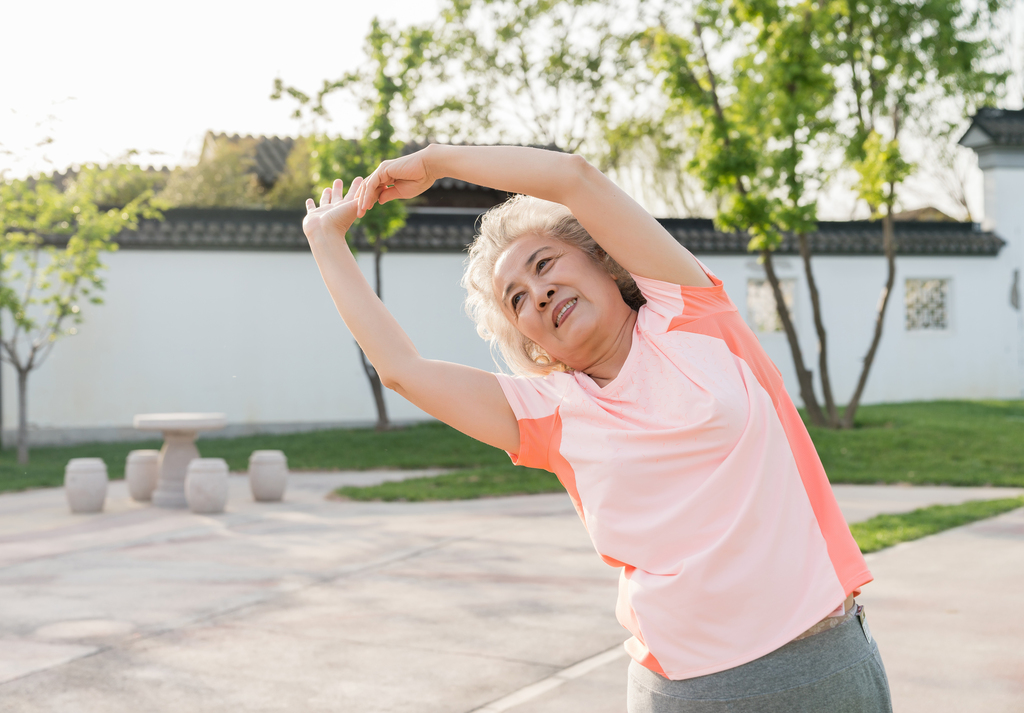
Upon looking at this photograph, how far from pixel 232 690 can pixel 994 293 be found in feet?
59.7

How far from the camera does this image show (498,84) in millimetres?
23031

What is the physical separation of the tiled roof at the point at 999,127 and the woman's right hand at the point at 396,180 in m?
18.9

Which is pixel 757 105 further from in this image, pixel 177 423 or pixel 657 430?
pixel 657 430

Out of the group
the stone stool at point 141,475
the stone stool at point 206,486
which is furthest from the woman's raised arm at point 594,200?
the stone stool at point 141,475

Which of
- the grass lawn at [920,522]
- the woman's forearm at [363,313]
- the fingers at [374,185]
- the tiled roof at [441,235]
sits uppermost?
the tiled roof at [441,235]

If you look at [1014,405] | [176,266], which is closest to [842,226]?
[1014,405]

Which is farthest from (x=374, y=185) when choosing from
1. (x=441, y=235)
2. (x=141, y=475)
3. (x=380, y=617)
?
(x=441, y=235)

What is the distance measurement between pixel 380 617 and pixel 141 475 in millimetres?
5266

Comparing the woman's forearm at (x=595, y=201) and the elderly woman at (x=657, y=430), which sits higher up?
the woman's forearm at (x=595, y=201)

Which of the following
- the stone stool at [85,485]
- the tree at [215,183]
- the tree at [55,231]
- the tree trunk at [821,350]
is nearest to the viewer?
the stone stool at [85,485]

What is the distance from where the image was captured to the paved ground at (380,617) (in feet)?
11.9

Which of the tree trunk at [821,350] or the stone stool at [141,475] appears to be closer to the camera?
the stone stool at [141,475]

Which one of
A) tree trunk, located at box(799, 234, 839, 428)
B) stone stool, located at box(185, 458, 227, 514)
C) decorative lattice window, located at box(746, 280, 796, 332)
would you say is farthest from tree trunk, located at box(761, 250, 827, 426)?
stone stool, located at box(185, 458, 227, 514)

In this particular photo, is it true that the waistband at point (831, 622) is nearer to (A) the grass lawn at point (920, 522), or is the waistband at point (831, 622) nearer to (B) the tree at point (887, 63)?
(A) the grass lawn at point (920, 522)
